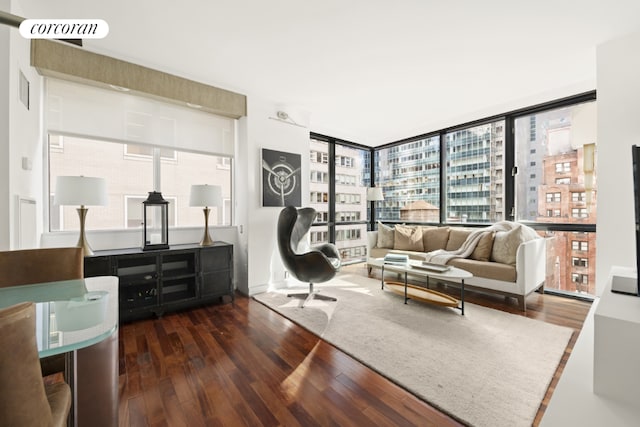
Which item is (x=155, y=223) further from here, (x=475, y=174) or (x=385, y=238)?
(x=475, y=174)

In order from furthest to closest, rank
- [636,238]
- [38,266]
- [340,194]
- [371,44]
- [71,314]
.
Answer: [340,194] < [371,44] < [38,266] < [636,238] < [71,314]

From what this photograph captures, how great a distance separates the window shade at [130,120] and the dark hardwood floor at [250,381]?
201cm

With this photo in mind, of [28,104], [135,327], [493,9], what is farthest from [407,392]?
[28,104]

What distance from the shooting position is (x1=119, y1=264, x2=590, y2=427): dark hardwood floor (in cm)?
143

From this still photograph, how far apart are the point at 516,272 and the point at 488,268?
0.90 ft

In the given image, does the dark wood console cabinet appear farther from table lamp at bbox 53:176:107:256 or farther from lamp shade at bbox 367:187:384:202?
lamp shade at bbox 367:187:384:202

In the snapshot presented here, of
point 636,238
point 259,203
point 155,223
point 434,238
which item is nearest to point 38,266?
point 155,223

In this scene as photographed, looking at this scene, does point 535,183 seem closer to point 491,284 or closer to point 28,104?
point 491,284

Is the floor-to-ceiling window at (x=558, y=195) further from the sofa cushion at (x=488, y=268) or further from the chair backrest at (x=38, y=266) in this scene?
the chair backrest at (x=38, y=266)

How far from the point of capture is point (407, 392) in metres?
1.61

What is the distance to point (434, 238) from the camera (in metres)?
4.33

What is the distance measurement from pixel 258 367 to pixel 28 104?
279cm

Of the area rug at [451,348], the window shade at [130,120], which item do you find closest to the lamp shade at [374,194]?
the area rug at [451,348]

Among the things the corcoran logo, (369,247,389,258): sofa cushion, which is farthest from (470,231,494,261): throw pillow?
the corcoran logo
